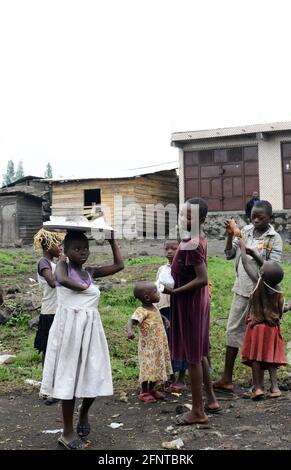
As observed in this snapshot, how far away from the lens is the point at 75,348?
3.65m

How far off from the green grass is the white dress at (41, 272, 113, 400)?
176cm

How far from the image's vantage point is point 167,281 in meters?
4.38

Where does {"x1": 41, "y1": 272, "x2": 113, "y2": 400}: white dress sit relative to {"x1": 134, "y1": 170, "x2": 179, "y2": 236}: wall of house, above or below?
below

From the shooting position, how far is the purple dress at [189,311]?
A: 13.3 ft

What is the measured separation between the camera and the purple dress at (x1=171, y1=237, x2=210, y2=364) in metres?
4.07

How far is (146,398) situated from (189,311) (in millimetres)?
1162

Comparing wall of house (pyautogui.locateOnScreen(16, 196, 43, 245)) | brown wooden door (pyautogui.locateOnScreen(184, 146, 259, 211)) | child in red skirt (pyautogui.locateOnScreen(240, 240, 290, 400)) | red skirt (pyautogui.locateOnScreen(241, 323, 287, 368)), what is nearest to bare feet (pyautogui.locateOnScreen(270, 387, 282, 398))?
child in red skirt (pyautogui.locateOnScreen(240, 240, 290, 400))

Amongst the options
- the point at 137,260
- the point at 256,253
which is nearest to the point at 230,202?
the point at 137,260

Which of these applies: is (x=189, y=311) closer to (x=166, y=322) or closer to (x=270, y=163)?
(x=166, y=322)

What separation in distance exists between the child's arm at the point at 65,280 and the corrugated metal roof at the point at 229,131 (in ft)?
51.6

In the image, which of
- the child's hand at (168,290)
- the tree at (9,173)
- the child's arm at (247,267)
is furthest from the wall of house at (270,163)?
the tree at (9,173)

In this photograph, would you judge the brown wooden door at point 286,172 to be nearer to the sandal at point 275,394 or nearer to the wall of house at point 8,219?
the wall of house at point 8,219

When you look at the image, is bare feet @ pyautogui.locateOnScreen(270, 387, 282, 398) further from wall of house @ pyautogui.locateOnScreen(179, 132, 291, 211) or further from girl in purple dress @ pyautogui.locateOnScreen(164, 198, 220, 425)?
wall of house @ pyautogui.locateOnScreen(179, 132, 291, 211)
